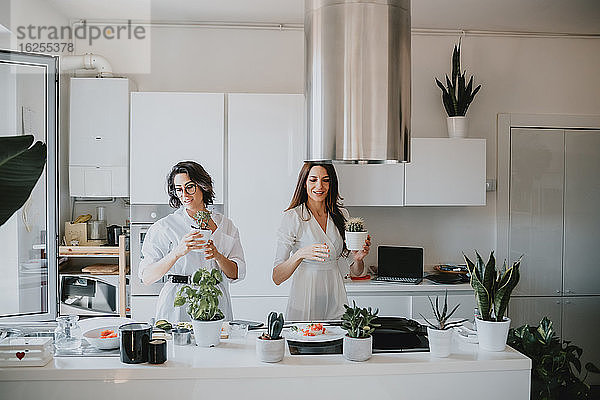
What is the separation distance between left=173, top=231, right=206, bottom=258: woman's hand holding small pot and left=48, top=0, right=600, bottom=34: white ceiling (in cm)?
170

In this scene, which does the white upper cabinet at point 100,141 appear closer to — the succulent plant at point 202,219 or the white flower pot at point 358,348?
the succulent plant at point 202,219

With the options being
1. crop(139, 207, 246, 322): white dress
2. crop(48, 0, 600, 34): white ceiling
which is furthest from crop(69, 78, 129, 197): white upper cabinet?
crop(139, 207, 246, 322): white dress

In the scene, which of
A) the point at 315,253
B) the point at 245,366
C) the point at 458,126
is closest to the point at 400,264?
the point at 458,126

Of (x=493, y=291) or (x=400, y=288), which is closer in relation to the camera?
(x=493, y=291)

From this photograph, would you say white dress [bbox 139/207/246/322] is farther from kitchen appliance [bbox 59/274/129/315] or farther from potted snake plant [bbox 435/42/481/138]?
potted snake plant [bbox 435/42/481/138]

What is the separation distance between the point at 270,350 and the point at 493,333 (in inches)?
32.6

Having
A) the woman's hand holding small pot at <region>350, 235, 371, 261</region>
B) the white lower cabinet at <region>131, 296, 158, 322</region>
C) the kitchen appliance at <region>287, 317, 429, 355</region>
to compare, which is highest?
the woman's hand holding small pot at <region>350, 235, 371, 261</region>

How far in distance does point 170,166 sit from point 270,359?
6.72 feet

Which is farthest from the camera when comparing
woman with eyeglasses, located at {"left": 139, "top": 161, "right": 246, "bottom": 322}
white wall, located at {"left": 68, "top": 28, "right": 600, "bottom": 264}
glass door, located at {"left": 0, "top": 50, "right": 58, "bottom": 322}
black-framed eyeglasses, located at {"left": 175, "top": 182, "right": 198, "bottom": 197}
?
white wall, located at {"left": 68, "top": 28, "right": 600, "bottom": 264}

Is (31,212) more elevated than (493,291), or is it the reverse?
(31,212)

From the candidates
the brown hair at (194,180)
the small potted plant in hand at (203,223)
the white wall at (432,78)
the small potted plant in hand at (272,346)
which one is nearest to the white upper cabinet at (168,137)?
the white wall at (432,78)

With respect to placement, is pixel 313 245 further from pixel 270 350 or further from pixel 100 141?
pixel 100 141

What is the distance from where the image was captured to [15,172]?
2035 mm

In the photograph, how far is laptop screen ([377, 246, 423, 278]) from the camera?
166 inches
